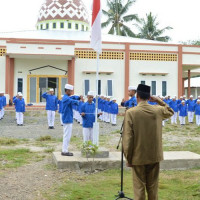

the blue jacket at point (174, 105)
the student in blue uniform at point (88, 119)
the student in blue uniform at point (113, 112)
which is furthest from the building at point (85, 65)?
the student in blue uniform at point (88, 119)

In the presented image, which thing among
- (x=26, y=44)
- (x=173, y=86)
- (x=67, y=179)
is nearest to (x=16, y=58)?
(x=26, y=44)

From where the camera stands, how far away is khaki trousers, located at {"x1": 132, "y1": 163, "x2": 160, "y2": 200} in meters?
4.55

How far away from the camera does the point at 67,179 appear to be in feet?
22.8

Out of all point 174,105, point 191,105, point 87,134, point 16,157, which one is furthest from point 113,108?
point 16,157

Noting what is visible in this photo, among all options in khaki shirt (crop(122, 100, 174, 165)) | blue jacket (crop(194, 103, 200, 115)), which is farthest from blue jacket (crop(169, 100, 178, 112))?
khaki shirt (crop(122, 100, 174, 165))

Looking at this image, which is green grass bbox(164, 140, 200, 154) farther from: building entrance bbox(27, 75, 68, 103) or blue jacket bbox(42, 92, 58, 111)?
building entrance bbox(27, 75, 68, 103)

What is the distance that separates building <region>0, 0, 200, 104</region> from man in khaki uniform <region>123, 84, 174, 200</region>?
2036cm

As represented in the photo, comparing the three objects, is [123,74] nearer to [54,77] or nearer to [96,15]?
[54,77]

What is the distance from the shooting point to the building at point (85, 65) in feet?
80.6

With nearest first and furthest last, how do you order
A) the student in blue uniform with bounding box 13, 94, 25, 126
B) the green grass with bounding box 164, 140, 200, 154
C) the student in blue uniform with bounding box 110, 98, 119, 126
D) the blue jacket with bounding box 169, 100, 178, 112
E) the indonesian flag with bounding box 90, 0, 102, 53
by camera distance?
the indonesian flag with bounding box 90, 0, 102, 53 → the green grass with bounding box 164, 140, 200, 154 → the student in blue uniform with bounding box 13, 94, 25, 126 → the student in blue uniform with bounding box 110, 98, 119, 126 → the blue jacket with bounding box 169, 100, 178, 112

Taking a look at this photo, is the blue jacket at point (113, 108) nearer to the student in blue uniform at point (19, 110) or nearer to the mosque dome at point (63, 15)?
the student in blue uniform at point (19, 110)

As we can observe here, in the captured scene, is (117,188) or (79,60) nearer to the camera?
(117,188)

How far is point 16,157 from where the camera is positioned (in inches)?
356

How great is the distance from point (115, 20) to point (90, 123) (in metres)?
33.8
